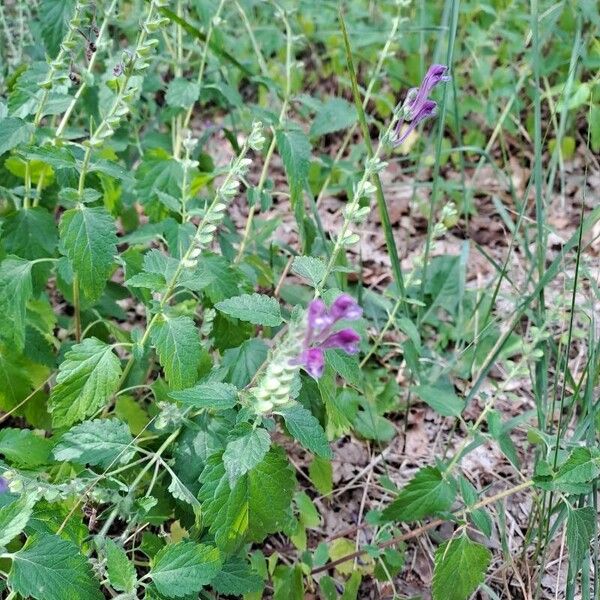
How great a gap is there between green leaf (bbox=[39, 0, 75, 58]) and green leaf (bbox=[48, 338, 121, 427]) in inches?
33.0

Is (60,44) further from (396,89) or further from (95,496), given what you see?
(396,89)

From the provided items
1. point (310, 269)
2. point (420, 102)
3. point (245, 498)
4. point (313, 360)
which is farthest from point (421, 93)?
point (245, 498)

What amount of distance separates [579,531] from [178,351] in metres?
0.96

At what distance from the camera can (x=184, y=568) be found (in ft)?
4.57

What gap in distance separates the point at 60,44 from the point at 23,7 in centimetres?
59

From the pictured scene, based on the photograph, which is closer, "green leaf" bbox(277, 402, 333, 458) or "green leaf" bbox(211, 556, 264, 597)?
"green leaf" bbox(277, 402, 333, 458)

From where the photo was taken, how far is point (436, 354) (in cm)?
255

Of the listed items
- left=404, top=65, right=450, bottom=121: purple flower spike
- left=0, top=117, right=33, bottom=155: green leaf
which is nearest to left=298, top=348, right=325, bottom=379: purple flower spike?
left=404, top=65, right=450, bottom=121: purple flower spike

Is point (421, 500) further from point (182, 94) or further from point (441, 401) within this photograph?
point (182, 94)

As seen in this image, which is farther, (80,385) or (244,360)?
(244,360)

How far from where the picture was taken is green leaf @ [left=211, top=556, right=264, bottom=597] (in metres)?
1.56

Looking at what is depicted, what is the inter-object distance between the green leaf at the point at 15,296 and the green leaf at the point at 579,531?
A: 132 cm

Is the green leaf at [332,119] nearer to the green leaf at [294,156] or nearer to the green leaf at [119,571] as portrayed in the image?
the green leaf at [294,156]

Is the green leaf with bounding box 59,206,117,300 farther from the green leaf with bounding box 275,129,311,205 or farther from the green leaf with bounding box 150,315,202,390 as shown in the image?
the green leaf with bounding box 275,129,311,205
